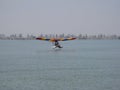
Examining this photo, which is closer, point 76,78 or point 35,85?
point 35,85

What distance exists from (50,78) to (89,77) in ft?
14.7

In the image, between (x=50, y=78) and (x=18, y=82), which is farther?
(x=50, y=78)

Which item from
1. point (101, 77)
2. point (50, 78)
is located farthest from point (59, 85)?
point (101, 77)

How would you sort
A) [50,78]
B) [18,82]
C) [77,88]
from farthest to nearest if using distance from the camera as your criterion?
[50,78]
[18,82]
[77,88]

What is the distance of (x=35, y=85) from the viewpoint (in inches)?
1229

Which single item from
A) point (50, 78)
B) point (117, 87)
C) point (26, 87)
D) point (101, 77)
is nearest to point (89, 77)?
point (101, 77)

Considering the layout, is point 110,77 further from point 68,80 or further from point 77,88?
point 77,88

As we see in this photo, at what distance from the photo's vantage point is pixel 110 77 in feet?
121

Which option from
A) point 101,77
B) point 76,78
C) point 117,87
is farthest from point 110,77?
point 117,87

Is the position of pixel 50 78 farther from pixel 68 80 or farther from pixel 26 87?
pixel 26 87

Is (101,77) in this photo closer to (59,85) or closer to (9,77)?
(59,85)

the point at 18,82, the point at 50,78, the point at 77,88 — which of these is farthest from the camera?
the point at 50,78

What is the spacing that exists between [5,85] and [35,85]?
2.98 m

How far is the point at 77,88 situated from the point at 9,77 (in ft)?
32.7
